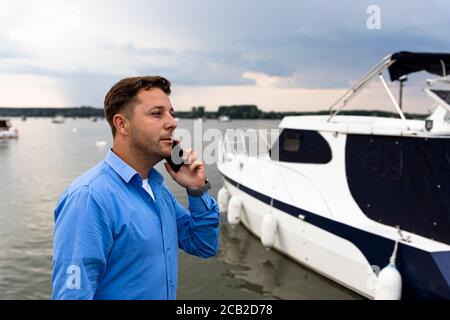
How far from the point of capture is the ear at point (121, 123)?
1.73m

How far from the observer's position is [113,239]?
1.56 meters

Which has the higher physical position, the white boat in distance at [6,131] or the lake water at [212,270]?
the white boat in distance at [6,131]

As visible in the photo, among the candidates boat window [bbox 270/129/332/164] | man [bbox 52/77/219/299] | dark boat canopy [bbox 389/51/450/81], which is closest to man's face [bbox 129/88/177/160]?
man [bbox 52/77/219/299]

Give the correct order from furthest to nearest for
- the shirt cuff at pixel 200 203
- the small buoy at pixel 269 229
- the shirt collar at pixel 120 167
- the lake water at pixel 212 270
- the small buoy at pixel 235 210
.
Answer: the small buoy at pixel 235 210, the small buoy at pixel 269 229, the lake water at pixel 212 270, the shirt cuff at pixel 200 203, the shirt collar at pixel 120 167

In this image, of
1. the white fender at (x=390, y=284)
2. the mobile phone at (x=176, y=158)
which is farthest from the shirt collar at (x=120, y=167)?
the white fender at (x=390, y=284)

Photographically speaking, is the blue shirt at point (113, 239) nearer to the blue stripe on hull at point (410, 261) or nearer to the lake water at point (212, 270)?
the lake water at point (212, 270)

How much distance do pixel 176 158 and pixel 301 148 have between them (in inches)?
275

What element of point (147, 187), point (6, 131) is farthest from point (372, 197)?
point (6, 131)

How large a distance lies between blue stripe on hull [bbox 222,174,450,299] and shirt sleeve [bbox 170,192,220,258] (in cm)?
453

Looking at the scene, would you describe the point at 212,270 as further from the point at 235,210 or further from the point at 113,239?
the point at 113,239

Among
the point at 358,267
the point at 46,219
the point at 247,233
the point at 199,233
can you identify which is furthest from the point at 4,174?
the point at 199,233

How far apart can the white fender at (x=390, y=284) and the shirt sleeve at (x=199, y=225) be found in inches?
175

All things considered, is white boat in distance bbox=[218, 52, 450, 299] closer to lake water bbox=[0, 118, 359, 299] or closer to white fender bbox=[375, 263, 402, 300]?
white fender bbox=[375, 263, 402, 300]
